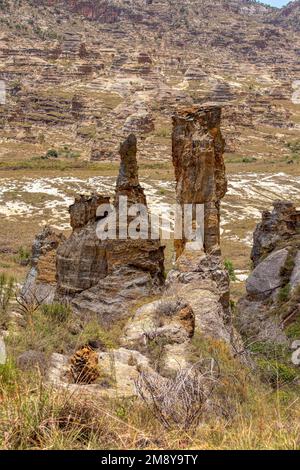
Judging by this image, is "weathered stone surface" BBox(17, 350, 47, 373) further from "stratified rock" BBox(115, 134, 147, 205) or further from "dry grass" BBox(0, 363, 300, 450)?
"stratified rock" BBox(115, 134, 147, 205)

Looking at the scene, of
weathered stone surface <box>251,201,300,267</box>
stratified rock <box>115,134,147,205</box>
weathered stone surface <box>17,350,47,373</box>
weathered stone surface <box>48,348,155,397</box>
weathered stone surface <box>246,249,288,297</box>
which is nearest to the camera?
weathered stone surface <box>48,348,155,397</box>

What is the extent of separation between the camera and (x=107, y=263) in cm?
1060

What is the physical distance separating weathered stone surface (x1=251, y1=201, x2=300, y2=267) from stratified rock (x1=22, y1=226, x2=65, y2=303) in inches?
254

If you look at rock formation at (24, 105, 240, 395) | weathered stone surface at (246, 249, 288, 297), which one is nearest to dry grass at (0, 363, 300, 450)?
rock formation at (24, 105, 240, 395)

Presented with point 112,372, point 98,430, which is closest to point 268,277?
point 112,372

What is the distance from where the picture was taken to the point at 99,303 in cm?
991

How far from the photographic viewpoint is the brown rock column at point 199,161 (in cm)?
1088

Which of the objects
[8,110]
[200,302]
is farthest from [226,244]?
[8,110]

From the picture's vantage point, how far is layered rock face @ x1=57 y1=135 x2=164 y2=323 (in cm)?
993

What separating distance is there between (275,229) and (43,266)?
762 cm

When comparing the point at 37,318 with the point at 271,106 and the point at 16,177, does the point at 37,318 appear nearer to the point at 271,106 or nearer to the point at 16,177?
the point at 16,177

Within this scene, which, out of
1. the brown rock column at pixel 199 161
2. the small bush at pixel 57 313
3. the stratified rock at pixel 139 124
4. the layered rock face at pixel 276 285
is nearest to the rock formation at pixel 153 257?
the brown rock column at pixel 199 161

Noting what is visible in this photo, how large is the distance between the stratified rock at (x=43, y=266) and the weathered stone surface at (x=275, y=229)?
254 inches

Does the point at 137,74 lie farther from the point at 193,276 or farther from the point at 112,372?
the point at 112,372
